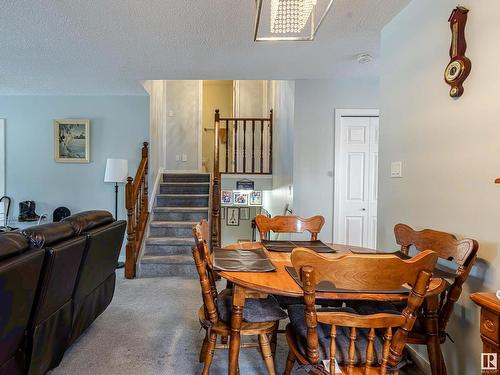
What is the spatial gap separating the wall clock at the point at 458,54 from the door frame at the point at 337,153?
2206mm

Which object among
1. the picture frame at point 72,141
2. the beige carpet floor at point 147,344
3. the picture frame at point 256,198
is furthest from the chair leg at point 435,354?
the picture frame at point 72,141

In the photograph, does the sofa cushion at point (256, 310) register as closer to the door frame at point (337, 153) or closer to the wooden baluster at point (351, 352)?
the wooden baluster at point (351, 352)

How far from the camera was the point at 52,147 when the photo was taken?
4.84 meters

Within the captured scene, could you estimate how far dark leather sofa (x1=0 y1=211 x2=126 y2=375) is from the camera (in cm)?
133

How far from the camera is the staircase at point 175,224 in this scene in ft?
13.0

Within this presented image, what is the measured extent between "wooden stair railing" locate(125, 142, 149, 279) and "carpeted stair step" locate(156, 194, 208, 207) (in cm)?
63

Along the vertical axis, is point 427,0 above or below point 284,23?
above

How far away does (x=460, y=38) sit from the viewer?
1.66 m

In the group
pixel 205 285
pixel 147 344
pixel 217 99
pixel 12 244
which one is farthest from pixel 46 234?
pixel 217 99

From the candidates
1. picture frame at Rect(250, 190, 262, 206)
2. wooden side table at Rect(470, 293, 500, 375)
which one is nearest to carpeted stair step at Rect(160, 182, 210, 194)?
picture frame at Rect(250, 190, 262, 206)

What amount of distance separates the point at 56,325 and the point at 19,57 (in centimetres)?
290

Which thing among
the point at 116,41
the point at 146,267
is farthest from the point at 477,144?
the point at 146,267

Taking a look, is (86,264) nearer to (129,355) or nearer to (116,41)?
(129,355)

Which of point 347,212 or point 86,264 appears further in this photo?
point 347,212
